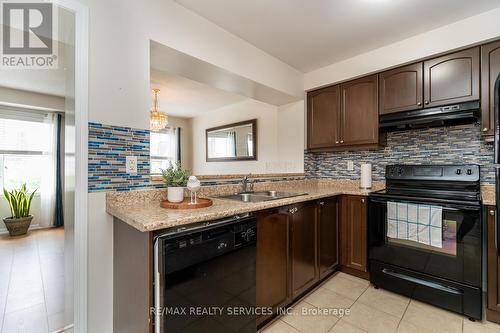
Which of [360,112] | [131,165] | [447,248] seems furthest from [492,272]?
[131,165]

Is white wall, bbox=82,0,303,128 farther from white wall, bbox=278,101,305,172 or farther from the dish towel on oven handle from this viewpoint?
the dish towel on oven handle

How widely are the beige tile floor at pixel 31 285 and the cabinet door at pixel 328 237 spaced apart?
2.16m

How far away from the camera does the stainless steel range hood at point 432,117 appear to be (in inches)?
76.1

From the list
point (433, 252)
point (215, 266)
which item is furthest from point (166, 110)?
point (433, 252)

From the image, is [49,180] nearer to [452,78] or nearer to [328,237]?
[328,237]

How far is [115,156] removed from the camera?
1.42 metres

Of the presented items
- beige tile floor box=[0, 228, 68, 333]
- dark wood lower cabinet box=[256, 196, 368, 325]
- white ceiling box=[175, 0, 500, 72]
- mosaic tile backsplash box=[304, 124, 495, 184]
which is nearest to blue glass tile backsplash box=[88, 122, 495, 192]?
mosaic tile backsplash box=[304, 124, 495, 184]

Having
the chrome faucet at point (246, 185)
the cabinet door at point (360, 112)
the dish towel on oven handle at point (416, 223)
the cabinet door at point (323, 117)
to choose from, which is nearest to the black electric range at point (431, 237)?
the dish towel on oven handle at point (416, 223)

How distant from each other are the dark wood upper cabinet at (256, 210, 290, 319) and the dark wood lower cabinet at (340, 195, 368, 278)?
3.33 feet

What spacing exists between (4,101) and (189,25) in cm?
425

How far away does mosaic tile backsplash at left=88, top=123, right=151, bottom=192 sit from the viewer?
135 centimetres

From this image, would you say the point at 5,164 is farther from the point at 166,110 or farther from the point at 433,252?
the point at 433,252

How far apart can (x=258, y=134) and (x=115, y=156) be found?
2793 mm

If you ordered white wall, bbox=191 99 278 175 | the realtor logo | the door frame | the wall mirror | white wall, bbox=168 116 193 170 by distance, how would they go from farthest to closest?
1. white wall, bbox=168 116 193 170
2. the wall mirror
3. white wall, bbox=191 99 278 175
4. the realtor logo
5. the door frame
